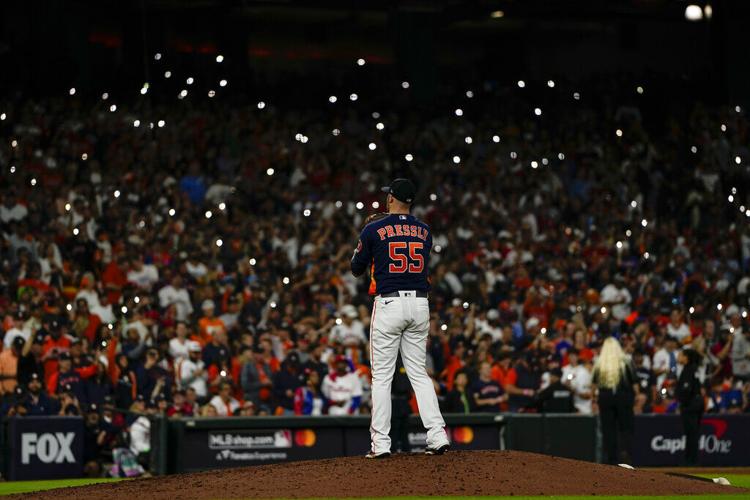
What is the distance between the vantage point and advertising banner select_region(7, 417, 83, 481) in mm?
19688

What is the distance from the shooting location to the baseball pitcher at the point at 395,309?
40.0ft

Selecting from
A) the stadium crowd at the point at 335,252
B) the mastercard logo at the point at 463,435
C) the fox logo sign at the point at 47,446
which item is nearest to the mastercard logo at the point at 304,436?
the stadium crowd at the point at 335,252

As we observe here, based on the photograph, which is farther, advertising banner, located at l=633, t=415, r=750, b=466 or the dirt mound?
advertising banner, located at l=633, t=415, r=750, b=466

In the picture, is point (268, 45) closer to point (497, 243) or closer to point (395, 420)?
point (497, 243)

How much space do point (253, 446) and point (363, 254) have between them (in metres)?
8.71

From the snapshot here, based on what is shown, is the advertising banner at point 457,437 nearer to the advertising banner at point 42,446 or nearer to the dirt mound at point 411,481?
the advertising banner at point 42,446

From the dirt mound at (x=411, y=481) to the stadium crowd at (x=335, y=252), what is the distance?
8.26 metres

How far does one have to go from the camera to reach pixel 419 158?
32.4 m

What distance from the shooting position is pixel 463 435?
2091cm

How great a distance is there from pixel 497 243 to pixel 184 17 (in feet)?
48.1

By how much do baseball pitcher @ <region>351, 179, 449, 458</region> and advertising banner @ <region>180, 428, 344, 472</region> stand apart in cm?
815

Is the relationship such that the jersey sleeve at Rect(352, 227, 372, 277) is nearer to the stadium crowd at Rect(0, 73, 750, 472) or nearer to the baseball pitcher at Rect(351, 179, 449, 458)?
the baseball pitcher at Rect(351, 179, 449, 458)

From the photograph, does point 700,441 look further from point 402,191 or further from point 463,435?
point 402,191

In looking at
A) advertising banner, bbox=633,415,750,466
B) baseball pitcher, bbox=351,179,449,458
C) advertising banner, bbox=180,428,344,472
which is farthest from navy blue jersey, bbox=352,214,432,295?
advertising banner, bbox=633,415,750,466
